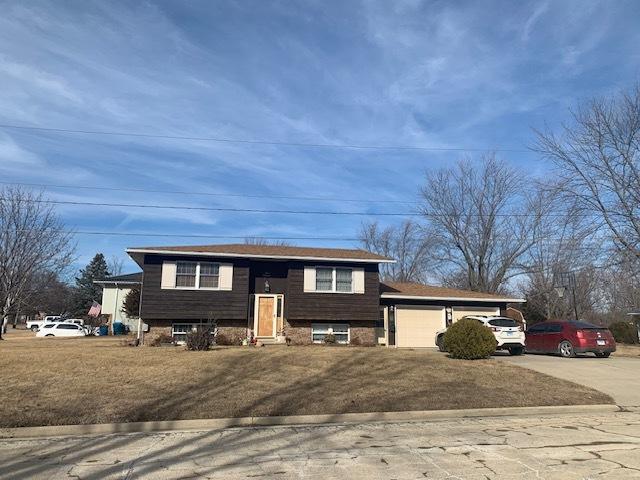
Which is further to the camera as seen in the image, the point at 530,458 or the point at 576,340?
the point at 576,340

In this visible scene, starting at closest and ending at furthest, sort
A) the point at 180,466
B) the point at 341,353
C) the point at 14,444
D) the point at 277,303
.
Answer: the point at 180,466 < the point at 14,444 < the point at 341,353 < the point at 277,303

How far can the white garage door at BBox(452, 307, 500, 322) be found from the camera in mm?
26141

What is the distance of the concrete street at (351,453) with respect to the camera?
229 inches

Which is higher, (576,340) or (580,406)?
(576,340)

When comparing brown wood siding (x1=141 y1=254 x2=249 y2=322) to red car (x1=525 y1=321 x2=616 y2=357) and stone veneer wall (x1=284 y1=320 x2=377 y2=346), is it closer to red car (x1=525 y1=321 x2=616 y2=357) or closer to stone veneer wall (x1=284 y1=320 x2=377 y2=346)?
stone veneer wall (x1=284 y1=320 x2=377 y2=346)

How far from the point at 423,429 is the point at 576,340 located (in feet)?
43.7

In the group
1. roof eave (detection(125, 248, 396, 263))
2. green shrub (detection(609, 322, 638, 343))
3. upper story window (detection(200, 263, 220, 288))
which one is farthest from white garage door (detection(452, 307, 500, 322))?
upper story window (detection(200, 263, 220, 288))

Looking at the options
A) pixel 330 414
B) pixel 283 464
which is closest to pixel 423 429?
pixel 330 414

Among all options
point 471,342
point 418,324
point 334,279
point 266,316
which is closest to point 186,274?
point 266,316

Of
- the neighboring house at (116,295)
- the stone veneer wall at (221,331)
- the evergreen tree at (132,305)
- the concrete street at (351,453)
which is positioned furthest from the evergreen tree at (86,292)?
the concrete street at (351,453)

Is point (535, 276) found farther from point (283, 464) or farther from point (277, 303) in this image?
point (283, 464)

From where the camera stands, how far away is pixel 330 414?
9.38 metres

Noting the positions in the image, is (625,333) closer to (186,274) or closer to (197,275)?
(197,275)

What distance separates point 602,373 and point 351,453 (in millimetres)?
11312
